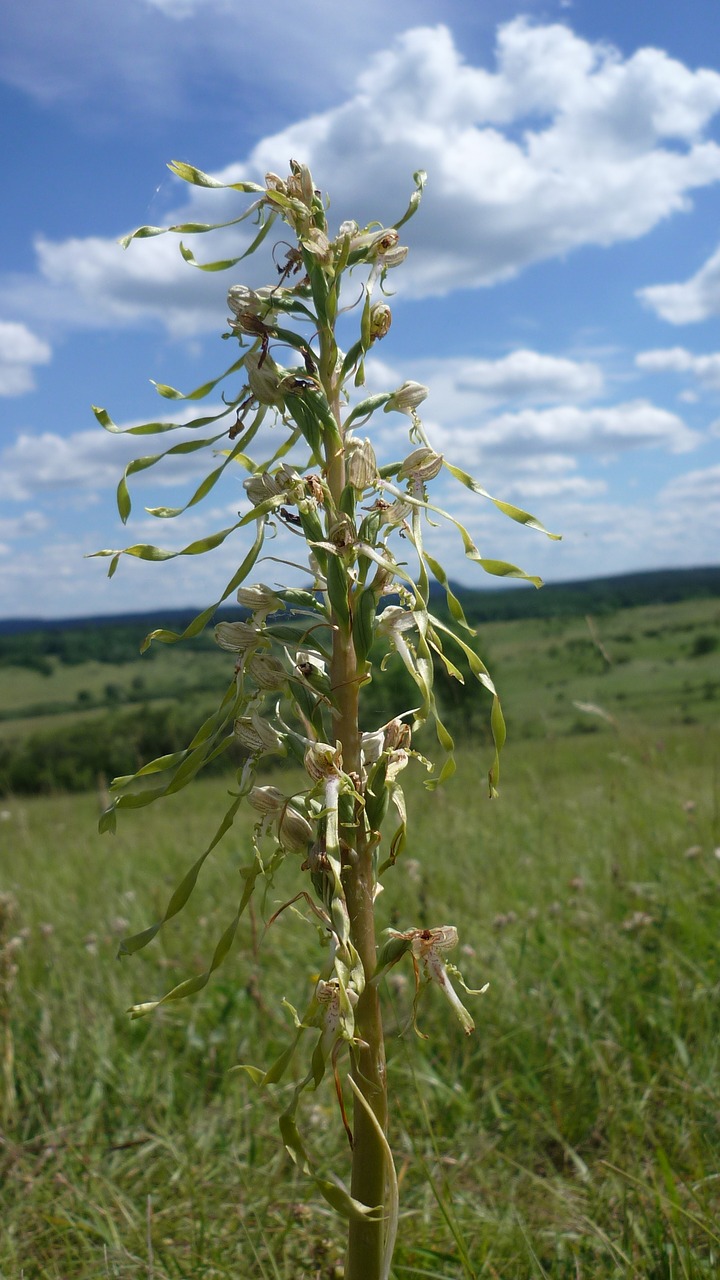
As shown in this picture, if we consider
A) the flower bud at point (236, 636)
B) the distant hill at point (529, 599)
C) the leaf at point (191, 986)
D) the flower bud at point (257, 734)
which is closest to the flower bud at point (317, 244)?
the flower bud at point (236, 636)

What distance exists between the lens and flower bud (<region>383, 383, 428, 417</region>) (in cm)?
181

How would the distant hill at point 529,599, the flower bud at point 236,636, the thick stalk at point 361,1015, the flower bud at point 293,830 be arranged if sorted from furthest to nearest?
the distant hill at point 529,599 → the flower bud at point 236,636 → the flower bud at point 293,830 → the thick stalk at point 361,1015

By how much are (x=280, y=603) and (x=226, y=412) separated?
16.0 inches

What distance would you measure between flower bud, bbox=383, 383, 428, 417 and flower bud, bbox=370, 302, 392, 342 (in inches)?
4.6

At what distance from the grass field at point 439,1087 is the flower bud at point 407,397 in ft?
3.52

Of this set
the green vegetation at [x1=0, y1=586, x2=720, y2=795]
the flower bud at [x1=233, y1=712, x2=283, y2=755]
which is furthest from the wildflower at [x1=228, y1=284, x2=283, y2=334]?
the green vegetation at [x1=0, y1=586, x2=720, y2=795]

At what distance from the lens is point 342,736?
1.61 meters

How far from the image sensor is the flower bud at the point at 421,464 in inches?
68.8

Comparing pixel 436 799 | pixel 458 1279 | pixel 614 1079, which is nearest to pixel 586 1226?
pixel 458 1279

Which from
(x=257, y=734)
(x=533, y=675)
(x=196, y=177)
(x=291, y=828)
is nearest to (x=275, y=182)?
(x=196, y=177)

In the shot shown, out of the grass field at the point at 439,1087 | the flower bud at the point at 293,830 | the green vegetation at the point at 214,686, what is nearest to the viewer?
the flower bud at the point at 293,830

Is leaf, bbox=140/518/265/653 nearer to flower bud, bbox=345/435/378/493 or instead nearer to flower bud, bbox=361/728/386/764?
flower bud, bbox=345/435/378/493

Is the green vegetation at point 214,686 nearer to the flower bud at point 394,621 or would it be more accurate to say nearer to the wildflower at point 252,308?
the flower bud at point 394,621

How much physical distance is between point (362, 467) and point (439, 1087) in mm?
2133
